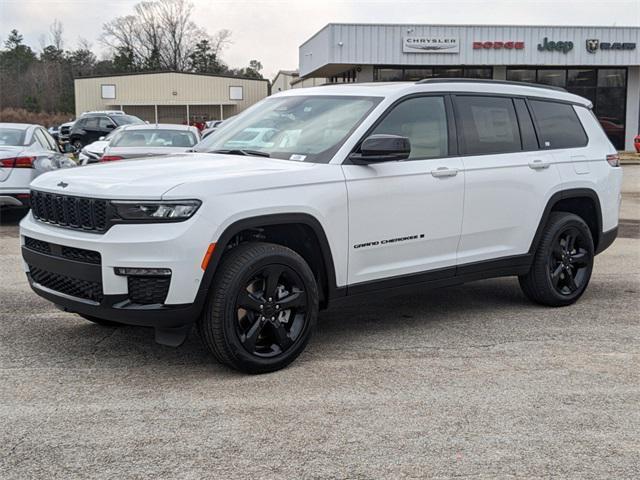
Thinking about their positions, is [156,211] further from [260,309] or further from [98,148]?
Result: [98,148]

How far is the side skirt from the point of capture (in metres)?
5.35

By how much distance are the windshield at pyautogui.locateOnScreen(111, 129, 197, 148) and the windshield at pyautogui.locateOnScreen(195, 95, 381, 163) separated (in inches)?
292

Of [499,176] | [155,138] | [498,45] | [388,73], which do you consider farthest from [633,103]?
[499,176]

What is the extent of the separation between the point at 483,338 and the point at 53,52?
343ft

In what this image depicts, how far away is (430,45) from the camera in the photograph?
30.6m

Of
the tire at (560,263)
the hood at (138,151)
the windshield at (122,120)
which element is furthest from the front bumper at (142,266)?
the windshield at (122,120)

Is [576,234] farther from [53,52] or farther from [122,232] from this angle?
[53,52]

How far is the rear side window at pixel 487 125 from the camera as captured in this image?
6043 mm

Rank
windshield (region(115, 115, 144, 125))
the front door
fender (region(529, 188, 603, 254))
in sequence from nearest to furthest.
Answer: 1. the front door
2. fender (region(529, 188, 603, 254))
3. windshield (region(115, 115, 144, 125))

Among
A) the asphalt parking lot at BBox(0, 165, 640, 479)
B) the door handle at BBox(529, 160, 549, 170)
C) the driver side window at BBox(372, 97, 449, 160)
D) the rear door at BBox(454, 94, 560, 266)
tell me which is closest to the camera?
the asphalt parking lot at BBox(0, 165, 640, 479)

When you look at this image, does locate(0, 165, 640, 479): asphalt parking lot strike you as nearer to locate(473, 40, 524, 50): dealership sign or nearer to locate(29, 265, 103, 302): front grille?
locate(29, 265, 103, 302): front grille

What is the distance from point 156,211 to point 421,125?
2.32m

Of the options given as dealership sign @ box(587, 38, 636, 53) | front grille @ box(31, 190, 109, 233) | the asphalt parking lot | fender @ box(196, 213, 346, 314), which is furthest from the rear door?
dealership sign @ box(587, 38, 636, 53)

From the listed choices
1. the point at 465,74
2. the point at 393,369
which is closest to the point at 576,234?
the point at 393,369
